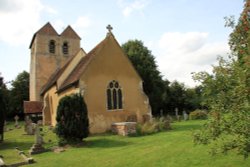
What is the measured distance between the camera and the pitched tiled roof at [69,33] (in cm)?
4594

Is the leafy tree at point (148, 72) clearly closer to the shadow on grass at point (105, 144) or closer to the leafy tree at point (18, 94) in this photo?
the leafy tree at point (18, 94)

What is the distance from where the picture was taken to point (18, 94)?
6109 cm

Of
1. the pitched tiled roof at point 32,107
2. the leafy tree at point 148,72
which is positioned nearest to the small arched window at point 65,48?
the leafy tree at point 148,72

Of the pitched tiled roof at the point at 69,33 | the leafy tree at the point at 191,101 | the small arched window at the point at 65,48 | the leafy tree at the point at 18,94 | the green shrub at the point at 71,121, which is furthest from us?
the leafy tree at the point at 18,94

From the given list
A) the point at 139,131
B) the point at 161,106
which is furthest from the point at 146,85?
the point at 139,131

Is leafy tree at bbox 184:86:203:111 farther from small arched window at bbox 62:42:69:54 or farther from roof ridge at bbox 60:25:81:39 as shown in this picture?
small arched window at bbox 62:42:69:54

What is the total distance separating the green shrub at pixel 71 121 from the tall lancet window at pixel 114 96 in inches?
232

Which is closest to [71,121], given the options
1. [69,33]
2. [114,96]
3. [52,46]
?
[114,96]

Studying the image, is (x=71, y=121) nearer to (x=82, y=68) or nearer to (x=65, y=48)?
(x=82, y=68)

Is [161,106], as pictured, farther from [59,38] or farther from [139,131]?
[139,131]

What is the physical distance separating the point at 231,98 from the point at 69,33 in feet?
138

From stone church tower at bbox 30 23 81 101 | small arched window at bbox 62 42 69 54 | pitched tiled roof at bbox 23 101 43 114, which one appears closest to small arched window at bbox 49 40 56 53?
stone church tower at bbox 30 23 81 101

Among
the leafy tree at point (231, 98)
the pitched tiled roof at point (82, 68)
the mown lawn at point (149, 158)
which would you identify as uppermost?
the pitched tiled roof at point (82, 68)

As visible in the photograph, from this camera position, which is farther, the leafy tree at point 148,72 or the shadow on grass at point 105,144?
the leafy tree at point 148,72
